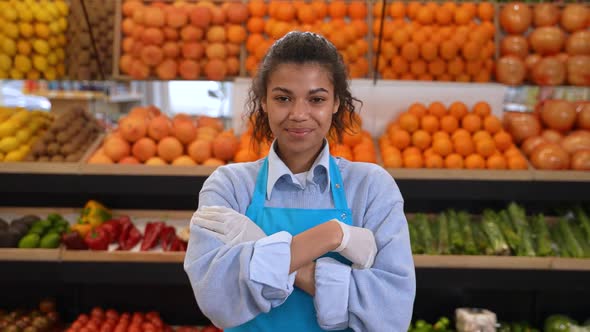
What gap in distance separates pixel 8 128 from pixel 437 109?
2693 millimetres

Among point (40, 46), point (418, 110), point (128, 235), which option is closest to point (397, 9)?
point (418, 110)

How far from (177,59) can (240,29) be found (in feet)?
1.66

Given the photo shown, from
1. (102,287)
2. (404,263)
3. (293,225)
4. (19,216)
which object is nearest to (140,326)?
(102,287)

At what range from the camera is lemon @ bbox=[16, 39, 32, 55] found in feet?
11.7

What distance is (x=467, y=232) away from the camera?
3.03 m

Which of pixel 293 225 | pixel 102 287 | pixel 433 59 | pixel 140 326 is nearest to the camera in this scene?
pixel 293 225

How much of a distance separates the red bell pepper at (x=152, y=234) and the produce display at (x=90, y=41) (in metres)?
1.31

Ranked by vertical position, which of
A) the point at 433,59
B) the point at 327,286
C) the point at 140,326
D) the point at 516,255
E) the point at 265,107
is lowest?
the point at 140,326

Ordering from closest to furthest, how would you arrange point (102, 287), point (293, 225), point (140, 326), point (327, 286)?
1. point (327, 286)
2. point (293, 225)
3. point (140, 326)
4. point (102, 287)

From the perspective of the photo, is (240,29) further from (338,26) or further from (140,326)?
(140,326)

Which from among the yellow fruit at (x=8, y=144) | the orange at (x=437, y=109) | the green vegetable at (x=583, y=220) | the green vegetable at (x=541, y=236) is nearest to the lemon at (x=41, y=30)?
the yellow fruit at (x=8, y=144)

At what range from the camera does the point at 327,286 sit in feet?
4.23

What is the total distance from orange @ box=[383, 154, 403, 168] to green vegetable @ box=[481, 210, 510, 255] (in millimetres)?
617

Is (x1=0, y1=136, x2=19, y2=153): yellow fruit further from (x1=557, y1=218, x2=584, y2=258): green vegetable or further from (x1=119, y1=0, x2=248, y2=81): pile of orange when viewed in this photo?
(x1=557, y1=218, x2=584, y2=258): green vegetable
